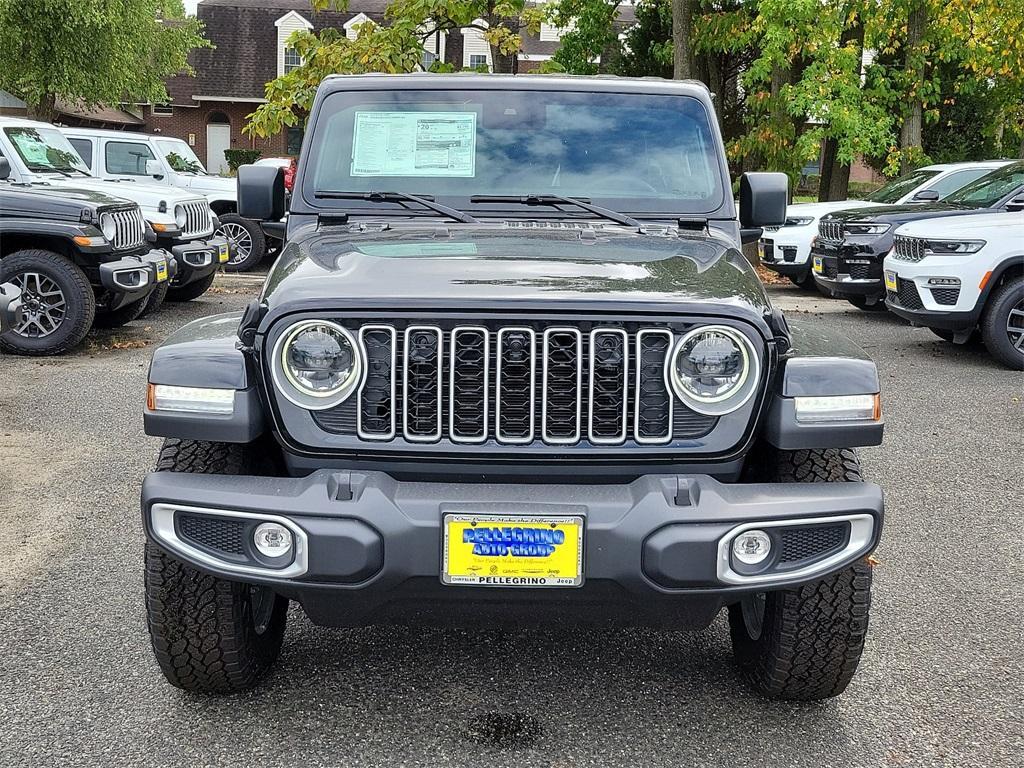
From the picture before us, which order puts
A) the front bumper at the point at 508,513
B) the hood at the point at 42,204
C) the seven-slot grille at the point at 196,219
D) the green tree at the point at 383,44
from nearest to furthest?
the front bumper at the point at 508,513 < the hood at the point at 42,204 < the seven-slot grille at the point at 196,219 < the green tree at the point at 383,44

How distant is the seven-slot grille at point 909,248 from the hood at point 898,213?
129 cm

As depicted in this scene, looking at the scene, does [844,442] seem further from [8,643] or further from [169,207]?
[169,207]

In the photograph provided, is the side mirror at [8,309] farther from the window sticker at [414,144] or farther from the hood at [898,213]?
the hood at [898,213]

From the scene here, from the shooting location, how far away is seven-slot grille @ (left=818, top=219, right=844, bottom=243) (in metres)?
13.0

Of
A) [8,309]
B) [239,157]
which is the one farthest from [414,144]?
[239,157]

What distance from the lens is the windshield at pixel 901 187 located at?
14.4 metres

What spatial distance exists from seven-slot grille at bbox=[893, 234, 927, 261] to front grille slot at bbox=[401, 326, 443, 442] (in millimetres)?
8056

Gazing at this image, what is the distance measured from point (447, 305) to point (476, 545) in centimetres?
62

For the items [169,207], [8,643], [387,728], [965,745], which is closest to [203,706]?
[387,728]

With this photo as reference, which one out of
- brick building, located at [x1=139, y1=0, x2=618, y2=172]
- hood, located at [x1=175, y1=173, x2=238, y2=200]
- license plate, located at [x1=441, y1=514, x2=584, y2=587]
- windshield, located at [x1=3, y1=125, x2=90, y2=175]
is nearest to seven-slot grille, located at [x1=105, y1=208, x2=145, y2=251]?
windshield, located at [x1=3, y1=125, x2=90, y2=175]

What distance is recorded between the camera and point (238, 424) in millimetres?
2955

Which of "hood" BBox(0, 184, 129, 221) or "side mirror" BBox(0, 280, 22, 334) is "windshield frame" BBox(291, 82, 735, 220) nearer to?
"side mirror" BBox(0, 280, 22, 334)

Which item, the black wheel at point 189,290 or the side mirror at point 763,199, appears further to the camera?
the black wheel at point 189,290

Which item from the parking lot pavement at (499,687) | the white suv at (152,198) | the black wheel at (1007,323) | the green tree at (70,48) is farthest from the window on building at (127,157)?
the green tree at (70,48)
